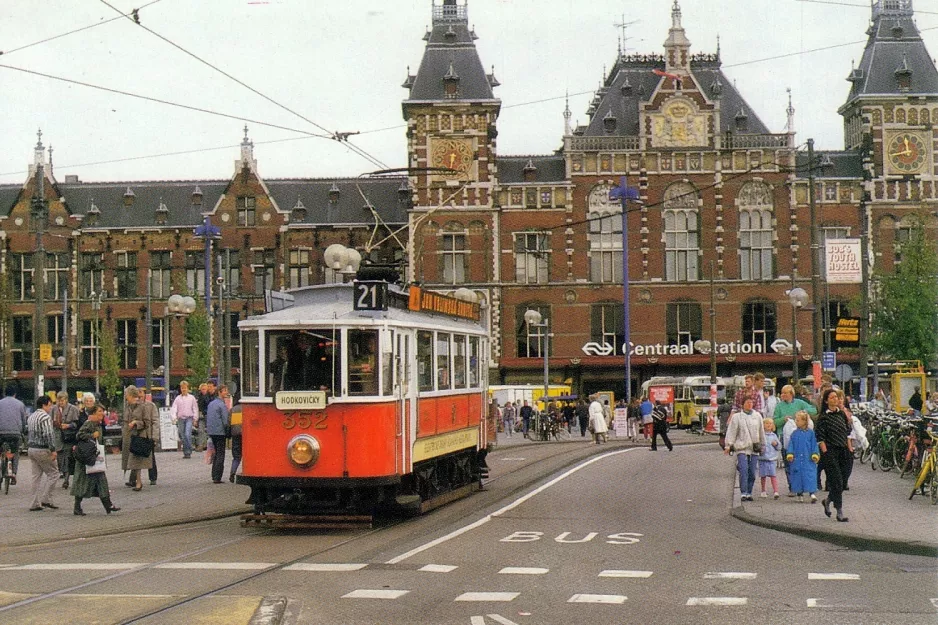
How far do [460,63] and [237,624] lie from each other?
55.3 meters

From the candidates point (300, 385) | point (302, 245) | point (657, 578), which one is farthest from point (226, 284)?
point (657, 578)

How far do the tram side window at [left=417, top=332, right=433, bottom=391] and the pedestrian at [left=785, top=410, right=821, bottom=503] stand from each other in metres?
4.89

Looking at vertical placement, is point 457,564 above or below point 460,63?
below

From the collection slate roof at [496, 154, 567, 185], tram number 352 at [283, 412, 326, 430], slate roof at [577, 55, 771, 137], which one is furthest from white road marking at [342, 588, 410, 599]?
slate roof at [577, 55, 771, 137]

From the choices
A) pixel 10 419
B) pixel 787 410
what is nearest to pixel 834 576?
pixel 787 410

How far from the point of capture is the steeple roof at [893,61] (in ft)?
205

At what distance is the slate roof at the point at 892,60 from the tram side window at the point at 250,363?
52.2 metres

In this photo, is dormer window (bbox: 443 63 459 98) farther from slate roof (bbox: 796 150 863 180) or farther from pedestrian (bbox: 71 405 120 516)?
pedestrian (bbox: 71 405 120 516)

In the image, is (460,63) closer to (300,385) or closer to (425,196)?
(425,196)

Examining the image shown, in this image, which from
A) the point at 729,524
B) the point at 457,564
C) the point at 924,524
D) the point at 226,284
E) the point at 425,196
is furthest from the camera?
the point at 226,284

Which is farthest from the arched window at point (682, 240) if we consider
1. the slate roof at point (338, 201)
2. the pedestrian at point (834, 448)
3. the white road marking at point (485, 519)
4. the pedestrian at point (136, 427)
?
the pedestrian at point (834, 448)

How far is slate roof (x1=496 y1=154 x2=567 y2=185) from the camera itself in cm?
6338

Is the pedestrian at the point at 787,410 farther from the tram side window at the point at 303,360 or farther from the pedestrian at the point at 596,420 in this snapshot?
the pedestrian at the point at 596,420

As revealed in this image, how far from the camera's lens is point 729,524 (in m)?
15.8
